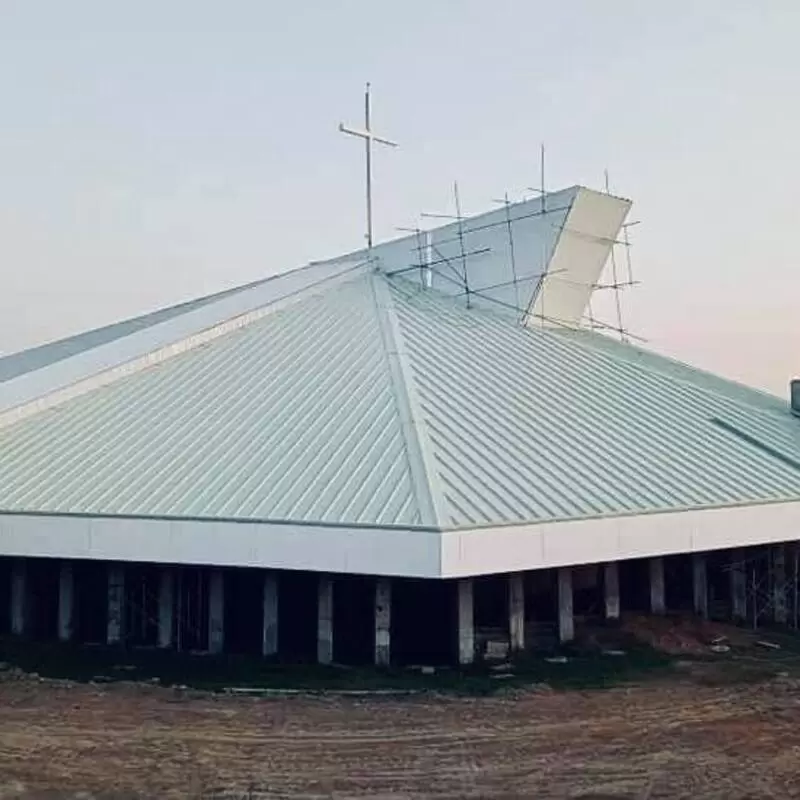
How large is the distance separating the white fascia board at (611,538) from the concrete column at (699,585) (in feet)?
5.02

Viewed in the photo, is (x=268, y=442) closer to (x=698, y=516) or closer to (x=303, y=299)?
(x=698, y=516)

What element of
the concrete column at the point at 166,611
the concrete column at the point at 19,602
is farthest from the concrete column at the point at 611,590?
the concrete column at the point at 19,602

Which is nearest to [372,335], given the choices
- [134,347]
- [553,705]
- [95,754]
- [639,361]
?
[134,347]

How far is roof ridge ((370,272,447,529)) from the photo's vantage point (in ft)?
37.2

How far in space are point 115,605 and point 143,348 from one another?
571 cm

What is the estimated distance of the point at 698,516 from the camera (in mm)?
12781

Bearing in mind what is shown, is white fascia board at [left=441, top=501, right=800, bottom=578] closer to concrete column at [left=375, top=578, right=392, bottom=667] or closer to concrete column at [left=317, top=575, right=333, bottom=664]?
concrete column at [left=375, top=578, right=392, bottom=667]

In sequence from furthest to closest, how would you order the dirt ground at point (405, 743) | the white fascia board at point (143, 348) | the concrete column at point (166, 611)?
the white fascia board at point (143, 348) → the concrete column at point (166, 611) → the dirt ground at point (405, 743)

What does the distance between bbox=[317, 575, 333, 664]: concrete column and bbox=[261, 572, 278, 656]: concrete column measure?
0.63m

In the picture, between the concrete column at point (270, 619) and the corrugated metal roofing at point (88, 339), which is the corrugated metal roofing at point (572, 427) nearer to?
the concrete column at point (270, 619)

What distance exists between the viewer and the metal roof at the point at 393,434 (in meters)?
12.1

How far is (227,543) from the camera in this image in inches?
456

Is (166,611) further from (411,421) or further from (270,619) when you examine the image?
(411,421)

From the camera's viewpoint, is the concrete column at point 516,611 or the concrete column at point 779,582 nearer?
the concrete column at point 516,611
